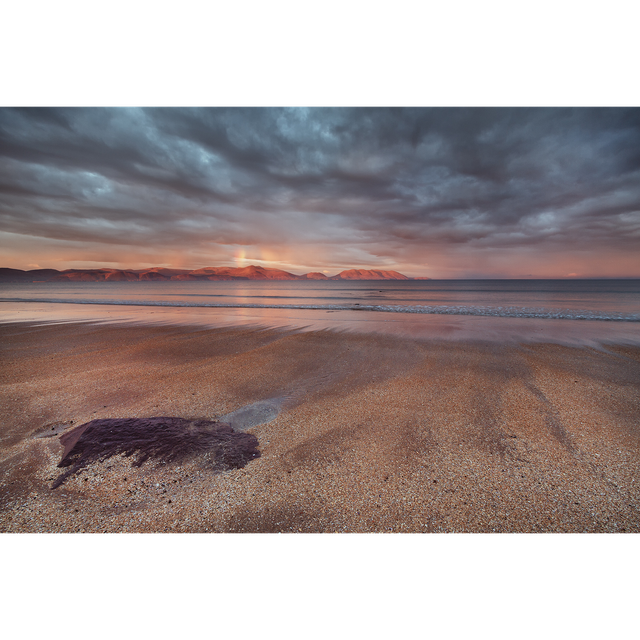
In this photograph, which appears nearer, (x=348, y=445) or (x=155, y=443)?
(x=155, y=443)

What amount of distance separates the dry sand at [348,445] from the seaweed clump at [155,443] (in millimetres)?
154

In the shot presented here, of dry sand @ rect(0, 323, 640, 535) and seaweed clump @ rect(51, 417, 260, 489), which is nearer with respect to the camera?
dry sand @ rect(0, 323, 640, 535)

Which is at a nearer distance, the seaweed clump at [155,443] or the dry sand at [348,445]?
the dry sand at [348,445]

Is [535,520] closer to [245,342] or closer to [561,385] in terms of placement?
[561,385]

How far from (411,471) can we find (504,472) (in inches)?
43.1

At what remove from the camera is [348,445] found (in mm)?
3574

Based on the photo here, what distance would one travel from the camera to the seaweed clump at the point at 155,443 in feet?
10.5

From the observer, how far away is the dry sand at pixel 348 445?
7.94 ft

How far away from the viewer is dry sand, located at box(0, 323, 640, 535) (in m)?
2.42

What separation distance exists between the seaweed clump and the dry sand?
0.15 m

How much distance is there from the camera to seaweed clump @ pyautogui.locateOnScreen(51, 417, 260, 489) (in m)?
3.19

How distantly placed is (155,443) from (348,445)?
8.62 feet

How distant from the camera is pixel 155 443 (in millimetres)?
3451
